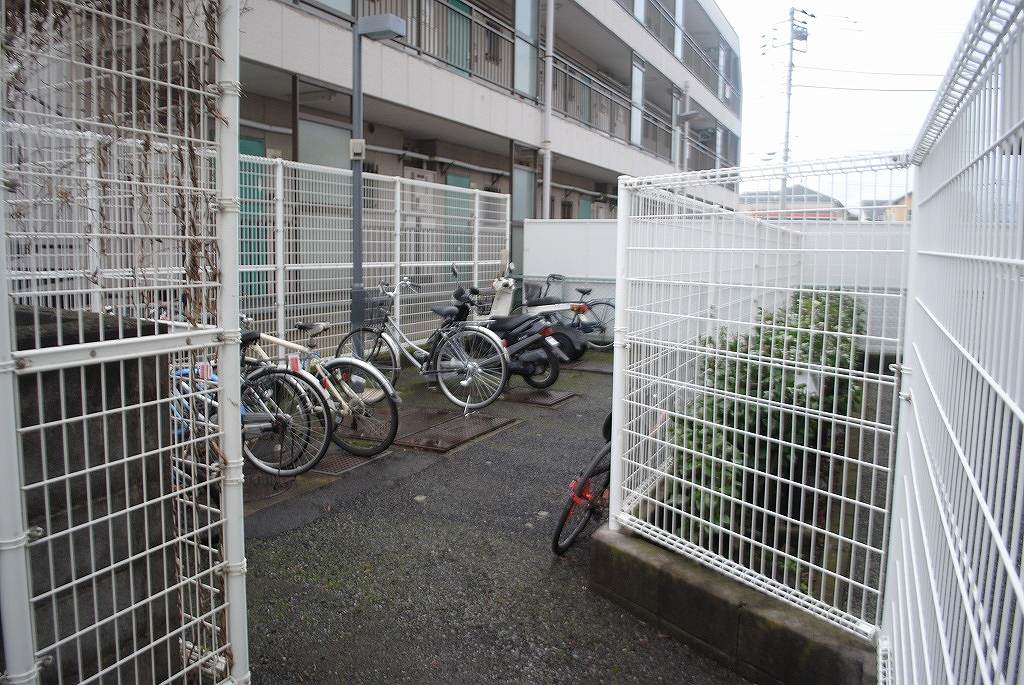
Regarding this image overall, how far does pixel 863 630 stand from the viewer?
2494mm

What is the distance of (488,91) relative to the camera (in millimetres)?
11164

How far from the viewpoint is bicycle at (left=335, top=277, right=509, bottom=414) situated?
6.60 metres

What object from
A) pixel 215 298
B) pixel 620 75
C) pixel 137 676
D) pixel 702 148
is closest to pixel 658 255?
pixel 215 298

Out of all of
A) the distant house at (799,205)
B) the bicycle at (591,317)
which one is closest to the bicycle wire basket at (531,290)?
the bicycle at (591,317)

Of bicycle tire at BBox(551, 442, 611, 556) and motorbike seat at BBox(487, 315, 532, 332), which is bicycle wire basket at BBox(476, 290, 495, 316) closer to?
motorbike seat at BBox(487, 315, 532, 332)

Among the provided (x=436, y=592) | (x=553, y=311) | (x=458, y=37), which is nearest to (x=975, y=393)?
(x=436, y=592)

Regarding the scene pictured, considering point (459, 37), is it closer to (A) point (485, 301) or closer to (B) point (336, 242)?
(A) point (485, 301)

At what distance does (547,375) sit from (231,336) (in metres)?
5.58

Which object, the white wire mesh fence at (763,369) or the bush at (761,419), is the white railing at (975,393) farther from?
the bush at (761,419)

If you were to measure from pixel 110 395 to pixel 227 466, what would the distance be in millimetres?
416

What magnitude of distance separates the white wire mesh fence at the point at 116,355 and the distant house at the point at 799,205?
1887 millimetres

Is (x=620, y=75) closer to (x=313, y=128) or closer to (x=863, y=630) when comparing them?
(x=313, y=128)

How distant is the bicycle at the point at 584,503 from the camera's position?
359cm

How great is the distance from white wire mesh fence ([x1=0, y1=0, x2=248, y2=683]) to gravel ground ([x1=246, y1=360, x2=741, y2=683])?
66 cm
